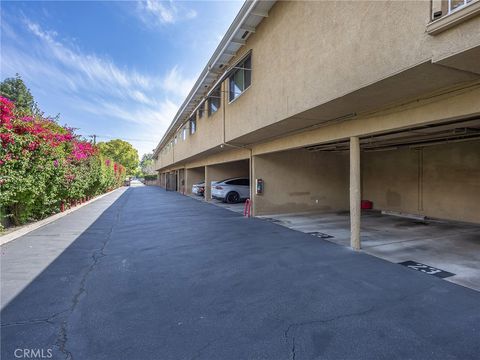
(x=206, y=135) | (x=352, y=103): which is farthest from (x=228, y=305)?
(x=206, y=135)

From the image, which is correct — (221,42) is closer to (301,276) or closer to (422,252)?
(301,276)

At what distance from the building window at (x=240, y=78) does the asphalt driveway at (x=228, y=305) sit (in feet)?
19.3

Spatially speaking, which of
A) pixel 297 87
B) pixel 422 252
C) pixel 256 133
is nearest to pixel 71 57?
pixel 256 133

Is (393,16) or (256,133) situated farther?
(256,133)

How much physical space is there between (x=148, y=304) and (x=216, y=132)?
10.2 metres

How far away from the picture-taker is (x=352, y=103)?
5500 millimetres

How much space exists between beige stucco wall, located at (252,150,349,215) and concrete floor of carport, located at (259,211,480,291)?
0.91 metres

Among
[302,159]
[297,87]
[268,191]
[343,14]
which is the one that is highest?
[343,14]

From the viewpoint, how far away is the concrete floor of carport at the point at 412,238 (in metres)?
5.43

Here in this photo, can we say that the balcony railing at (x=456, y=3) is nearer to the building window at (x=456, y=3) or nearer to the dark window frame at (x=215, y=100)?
the building window at (x=456, y=3)

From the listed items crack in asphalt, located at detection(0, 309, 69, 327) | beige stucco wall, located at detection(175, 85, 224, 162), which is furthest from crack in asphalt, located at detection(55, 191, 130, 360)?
beige stucco wall, located at detection(175, 85, 224, 162)

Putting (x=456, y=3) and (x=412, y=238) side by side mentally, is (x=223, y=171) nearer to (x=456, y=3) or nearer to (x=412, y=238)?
(x=412, y=238)

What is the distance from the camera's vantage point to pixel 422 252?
6293 mm

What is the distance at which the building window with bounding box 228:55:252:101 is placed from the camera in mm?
9374
